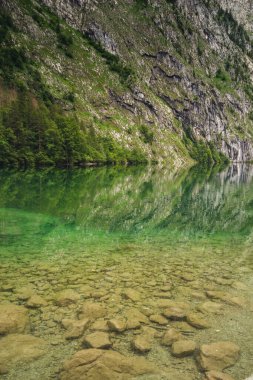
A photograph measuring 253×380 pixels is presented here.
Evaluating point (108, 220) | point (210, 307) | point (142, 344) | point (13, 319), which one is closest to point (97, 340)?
point (142, 344)

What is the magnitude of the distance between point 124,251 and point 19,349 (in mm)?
11331

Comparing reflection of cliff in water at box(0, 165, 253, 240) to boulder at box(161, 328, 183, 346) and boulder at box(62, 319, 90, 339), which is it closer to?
boulder at box(62, 319, 90, 339)

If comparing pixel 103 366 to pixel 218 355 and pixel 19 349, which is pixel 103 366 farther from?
pixel 218 355

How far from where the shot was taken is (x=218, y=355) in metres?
8.91

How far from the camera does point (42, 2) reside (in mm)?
175250

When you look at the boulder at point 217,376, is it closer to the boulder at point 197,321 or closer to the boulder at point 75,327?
the boulder at point 197,321

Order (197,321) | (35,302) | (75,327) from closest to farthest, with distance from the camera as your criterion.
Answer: (75,327), (197,321), (35,302)

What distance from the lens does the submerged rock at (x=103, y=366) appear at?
7.95m

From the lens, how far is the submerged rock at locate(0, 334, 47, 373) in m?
8.59

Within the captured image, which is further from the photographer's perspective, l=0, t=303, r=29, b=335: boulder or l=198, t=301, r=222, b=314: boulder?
l=198, t=301, r=222, b=314: boulder

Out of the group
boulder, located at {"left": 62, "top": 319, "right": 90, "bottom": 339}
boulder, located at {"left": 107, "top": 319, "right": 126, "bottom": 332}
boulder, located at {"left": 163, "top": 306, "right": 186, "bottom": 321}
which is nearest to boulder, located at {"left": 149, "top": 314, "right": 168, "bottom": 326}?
boulder, located at {"left": 163, "top": 306, "right": 186, "bottom": 321}

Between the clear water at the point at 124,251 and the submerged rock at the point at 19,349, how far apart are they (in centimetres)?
26

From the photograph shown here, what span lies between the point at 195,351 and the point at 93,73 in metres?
158

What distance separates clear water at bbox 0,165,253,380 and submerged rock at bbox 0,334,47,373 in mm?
260
